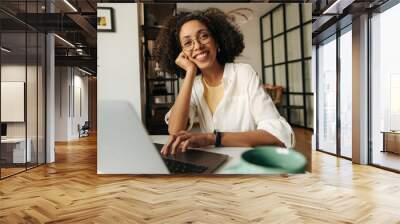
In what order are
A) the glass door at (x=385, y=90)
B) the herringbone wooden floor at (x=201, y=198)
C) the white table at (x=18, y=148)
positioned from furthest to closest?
the glass door at (x=385, y=90), the white table at (x=18, y=148), the herringbone wooden floor at (x=201, y=198)

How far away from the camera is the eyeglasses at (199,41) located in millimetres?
4352

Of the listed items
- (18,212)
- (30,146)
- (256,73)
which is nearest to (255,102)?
(256,73)

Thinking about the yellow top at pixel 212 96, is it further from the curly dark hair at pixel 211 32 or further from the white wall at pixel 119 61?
the white wall at pixel 119 61

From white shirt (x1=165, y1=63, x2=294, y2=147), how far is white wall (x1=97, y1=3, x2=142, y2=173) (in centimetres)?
54

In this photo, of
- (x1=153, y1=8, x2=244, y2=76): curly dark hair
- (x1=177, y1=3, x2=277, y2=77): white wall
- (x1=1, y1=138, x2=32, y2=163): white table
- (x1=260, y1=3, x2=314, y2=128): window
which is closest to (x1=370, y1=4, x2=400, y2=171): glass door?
(x1=260, y1=3, x2=314, y2=128): window

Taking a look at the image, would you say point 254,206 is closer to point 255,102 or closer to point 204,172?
point 204,172

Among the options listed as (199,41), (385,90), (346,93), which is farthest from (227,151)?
(346,93)

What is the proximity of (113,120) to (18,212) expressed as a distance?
1.39m

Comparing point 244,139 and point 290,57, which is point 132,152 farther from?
point 290,57

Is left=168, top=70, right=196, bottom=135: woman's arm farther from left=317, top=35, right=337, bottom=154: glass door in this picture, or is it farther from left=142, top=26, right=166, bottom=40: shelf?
left=317, top=35, right=337, bottom=154: glass door

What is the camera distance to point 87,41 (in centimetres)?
1117

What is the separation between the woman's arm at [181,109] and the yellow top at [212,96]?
188 millimetres

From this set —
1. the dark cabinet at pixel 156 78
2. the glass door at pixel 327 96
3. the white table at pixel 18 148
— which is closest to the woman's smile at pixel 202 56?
the dark cabinet at pixel 156 78

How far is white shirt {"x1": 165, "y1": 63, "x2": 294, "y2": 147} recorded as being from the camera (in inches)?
172
